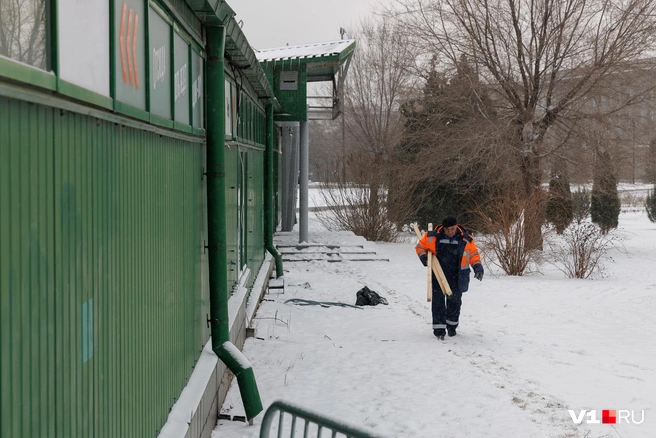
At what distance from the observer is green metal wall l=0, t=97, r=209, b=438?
2105mm

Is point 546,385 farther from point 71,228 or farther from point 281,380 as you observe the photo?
point 71,228

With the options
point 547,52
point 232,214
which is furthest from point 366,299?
point 547,52

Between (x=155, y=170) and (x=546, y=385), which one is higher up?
(x=155, y=170)

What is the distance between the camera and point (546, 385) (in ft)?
24.0

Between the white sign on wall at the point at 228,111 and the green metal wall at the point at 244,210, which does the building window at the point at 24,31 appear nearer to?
the green metal wall at the point at 244,210

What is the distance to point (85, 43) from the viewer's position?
2.73m

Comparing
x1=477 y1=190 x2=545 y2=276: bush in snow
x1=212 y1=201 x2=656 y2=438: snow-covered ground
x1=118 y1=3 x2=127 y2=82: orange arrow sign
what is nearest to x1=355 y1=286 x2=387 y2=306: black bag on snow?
x1=212 y1=201 x2=656 y2=438: snow-covered ground

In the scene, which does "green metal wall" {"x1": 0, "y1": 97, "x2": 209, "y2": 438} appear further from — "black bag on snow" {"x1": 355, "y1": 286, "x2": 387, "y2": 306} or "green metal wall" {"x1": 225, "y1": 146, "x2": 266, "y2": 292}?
"black bag on snow" {"x1": 355, "y1": 286, "x2": 387, "y2": 306}

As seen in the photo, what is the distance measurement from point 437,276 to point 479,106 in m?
16.0

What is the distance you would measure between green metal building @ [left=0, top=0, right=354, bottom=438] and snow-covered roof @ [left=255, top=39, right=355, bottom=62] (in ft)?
40.6

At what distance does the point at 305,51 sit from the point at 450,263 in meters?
11.4

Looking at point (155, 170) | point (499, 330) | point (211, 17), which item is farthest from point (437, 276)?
point (155, 170)

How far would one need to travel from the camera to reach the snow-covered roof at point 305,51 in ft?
61.6

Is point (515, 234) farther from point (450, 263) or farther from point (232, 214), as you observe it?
point (232, 214)
